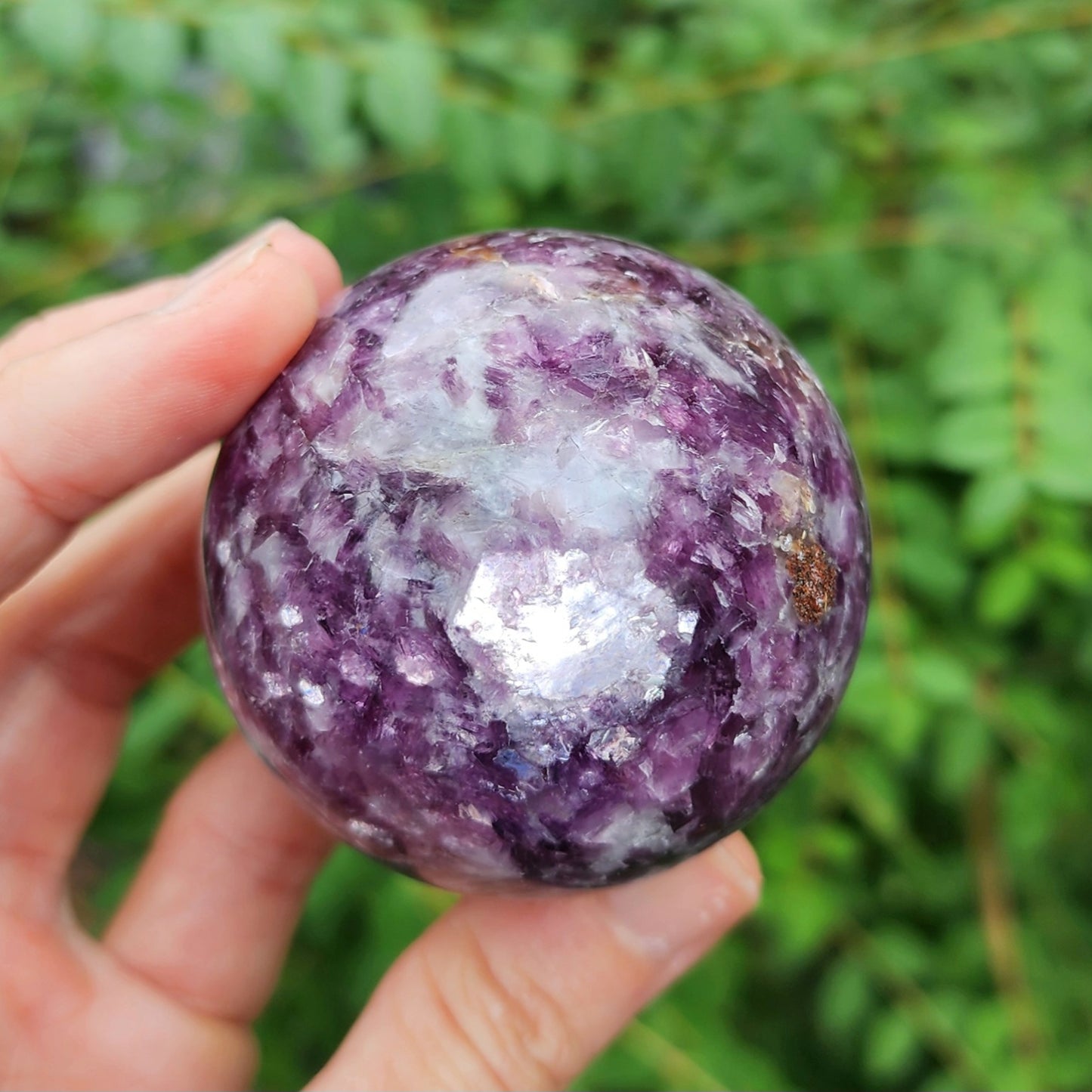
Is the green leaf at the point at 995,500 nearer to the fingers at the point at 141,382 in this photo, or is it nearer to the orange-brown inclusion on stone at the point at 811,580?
the orange-brown inclusion on stone at the point at 811,580

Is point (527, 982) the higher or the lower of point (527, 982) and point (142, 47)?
the lower

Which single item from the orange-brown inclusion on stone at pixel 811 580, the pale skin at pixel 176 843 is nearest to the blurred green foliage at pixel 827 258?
the pale skin at pixel 176 843

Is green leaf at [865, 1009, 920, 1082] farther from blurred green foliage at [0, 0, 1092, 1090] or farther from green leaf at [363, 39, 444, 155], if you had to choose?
green leaf at [363, 39, 444, 155]

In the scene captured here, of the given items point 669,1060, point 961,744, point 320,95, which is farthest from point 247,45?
point 669,1060

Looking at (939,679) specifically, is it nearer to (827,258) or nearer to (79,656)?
(827,258)

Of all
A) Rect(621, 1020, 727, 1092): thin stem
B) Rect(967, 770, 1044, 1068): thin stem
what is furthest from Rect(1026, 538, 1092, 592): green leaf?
Rect(621, 1020, 727, 1092): thin stem

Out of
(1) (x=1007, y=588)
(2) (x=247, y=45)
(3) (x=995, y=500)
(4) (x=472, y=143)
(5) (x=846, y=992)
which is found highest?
(2) (x=247, y=45)
